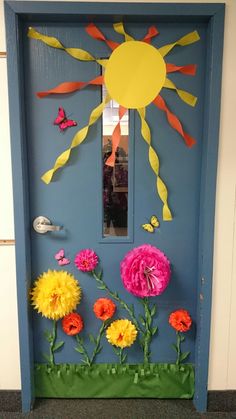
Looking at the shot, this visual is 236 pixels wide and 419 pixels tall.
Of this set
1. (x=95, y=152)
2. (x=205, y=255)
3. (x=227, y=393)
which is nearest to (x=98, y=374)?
(x=227, y=393)

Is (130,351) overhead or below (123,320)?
below

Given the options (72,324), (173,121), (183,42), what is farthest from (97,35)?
(72,324)

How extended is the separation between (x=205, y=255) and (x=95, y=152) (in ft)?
2.33

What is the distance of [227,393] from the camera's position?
1700 millimetres

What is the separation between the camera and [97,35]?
4.87ft

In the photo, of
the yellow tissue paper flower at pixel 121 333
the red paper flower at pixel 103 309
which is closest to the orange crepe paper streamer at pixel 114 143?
the red paper flower at pixel 103 309

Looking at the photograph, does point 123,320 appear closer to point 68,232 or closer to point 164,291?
point 164,291

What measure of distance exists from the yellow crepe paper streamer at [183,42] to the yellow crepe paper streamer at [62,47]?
26cm

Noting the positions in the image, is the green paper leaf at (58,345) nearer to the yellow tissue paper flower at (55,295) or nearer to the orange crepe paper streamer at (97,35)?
the yellow tissue paper flower at (55,295)

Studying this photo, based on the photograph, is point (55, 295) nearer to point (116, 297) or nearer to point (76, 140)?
point (116, 297)

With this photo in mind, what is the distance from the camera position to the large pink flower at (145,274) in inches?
60.6

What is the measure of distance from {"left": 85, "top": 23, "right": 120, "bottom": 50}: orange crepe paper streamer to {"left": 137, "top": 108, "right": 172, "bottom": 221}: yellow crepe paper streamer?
0.30m

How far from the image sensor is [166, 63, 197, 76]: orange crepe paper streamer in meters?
1.51

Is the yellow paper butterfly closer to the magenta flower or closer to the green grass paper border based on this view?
the magenta flower
